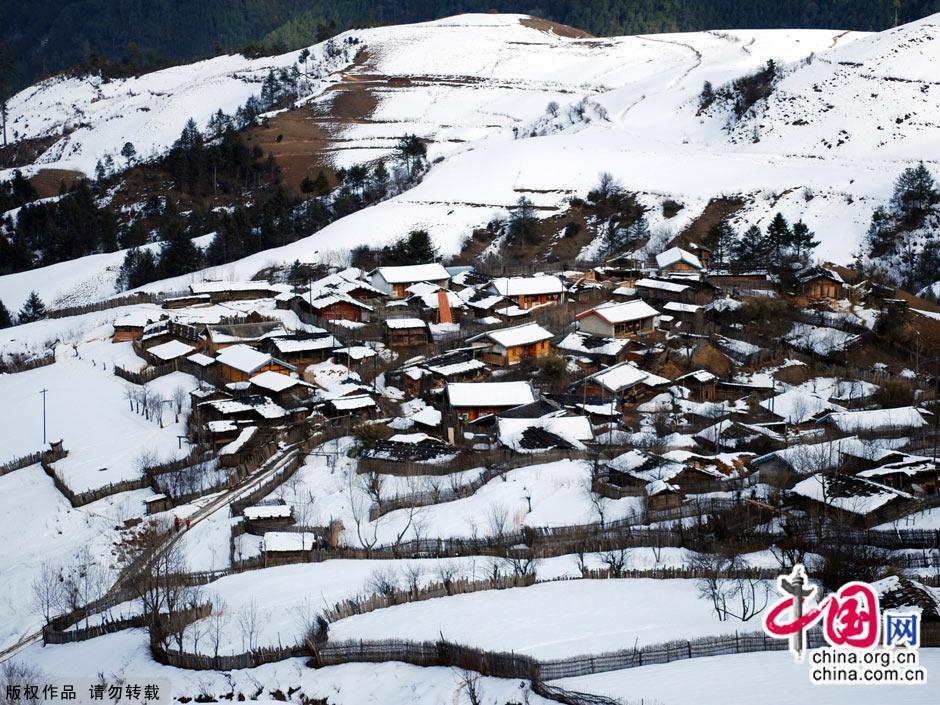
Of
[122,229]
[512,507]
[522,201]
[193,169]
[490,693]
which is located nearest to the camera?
[490,693]

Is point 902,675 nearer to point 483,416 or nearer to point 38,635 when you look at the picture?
point 38,635

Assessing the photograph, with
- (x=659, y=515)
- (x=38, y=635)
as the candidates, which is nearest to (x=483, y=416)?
(x=659, y=515)

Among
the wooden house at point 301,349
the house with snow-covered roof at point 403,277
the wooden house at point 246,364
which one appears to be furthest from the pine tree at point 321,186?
the wooden house at point 246,364

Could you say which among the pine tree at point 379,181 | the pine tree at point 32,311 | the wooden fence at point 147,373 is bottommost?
the pine tree at point 32,311

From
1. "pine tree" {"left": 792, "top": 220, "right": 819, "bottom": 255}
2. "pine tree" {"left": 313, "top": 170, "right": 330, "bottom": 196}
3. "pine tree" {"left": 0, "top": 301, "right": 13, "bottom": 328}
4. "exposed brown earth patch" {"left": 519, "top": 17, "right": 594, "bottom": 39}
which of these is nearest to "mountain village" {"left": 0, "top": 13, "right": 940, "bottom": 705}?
"pine tree" {"left": 313, "top": 170, "right": 330, "bottom": 196}

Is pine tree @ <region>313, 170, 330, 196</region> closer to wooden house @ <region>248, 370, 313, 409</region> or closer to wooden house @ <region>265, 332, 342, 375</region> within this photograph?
wooden house @ <region>265, 332, 342, 375</region>

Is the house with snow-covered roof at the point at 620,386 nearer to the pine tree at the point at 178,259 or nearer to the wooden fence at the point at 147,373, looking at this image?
the wooden fence at the point at 147,373

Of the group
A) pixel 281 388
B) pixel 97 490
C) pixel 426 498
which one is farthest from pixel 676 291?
pixel 97 490

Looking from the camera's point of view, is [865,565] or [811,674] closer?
[811,674]

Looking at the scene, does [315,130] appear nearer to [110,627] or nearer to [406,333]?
[406,333]
